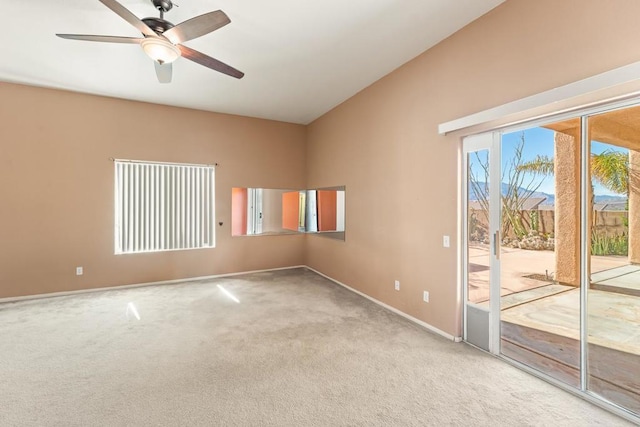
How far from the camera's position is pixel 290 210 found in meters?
6.16

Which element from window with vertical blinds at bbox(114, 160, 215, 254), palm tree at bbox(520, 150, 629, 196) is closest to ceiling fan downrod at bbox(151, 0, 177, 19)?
window with vertical blinds at bbox(114, 160, 215, 254)

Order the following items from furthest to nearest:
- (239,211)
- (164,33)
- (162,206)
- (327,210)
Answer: (239,211) → (327,210) → (162,206) → (164,33)

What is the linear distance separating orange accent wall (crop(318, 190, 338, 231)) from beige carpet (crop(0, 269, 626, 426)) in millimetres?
1805

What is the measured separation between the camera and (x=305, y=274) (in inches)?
225

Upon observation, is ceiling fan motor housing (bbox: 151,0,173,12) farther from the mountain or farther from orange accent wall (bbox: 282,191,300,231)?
orange accent wall (bbox: 282,191,300,231)

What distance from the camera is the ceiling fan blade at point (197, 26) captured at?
6.73 feet

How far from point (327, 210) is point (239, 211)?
1757 mm

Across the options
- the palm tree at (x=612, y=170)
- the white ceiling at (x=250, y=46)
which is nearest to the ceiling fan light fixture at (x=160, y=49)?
the white ceiling at (x=250, y=46)

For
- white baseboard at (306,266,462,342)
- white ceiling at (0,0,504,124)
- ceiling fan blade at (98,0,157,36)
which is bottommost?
white baseboard at (306,266,462,342)

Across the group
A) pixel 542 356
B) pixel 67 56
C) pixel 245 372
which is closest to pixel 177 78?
pixel 67 56

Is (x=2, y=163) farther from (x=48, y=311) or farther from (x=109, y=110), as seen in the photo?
(x=48, y=311)

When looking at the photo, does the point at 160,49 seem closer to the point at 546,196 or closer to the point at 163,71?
the point at 163,71

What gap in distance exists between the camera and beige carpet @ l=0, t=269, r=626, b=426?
74.7 inches

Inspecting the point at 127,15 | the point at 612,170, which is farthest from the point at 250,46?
the point at 612,170
